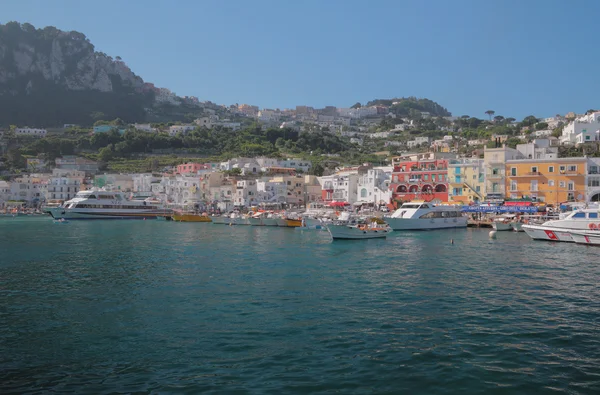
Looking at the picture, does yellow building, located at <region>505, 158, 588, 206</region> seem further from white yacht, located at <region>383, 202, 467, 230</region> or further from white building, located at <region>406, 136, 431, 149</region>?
white building, located at <region>406, 136, 431, 149</region>

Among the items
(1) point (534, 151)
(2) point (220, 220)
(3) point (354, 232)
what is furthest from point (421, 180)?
(3) point (354, 232)

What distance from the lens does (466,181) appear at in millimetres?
62969

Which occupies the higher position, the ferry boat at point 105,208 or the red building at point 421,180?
the red building at point 421,180

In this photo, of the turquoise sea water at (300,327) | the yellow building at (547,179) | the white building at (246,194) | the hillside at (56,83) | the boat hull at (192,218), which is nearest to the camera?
the turquoise sea water at (300,327)

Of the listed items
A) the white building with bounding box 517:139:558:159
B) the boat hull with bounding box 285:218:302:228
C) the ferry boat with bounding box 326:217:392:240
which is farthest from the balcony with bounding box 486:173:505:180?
the ferry boat with bounding box 326:217:392:240

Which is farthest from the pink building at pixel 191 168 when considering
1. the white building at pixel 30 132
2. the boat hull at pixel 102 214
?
the white building at pixel 30 132

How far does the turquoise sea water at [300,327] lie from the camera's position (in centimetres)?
894

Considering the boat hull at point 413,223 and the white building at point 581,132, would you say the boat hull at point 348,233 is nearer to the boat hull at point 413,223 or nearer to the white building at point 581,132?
the boat hull at point 413,223

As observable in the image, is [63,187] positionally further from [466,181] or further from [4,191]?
[466,181]

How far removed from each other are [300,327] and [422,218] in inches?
1452

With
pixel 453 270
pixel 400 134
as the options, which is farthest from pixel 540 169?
pixel 400 134

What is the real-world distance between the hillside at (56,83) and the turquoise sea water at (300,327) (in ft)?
514

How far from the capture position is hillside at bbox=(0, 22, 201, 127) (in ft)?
522

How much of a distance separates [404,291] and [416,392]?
28.9ft
